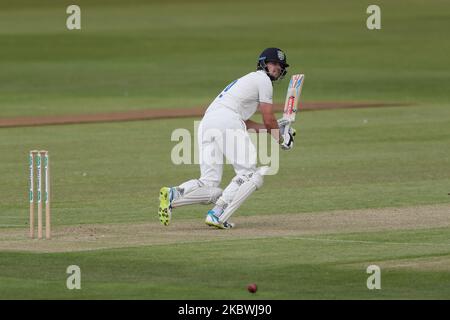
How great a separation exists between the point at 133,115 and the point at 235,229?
1744 cm

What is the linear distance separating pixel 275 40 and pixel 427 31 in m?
7.15

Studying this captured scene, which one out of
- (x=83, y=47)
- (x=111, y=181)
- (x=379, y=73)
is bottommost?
(x=111, y=181)

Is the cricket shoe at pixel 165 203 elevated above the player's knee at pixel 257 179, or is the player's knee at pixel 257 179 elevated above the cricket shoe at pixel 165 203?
the player's knee at pixel 257 179

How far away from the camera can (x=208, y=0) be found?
68.0 m

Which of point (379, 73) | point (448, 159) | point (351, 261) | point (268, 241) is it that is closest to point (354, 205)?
point (268, 241)

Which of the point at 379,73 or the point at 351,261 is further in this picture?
the point at 379,73

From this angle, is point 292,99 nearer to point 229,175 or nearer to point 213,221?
point 213,221

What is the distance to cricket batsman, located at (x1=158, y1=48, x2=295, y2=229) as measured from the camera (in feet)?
48.3

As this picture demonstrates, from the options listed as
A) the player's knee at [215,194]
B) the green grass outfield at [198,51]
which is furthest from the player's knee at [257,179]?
the green grass outfield at [198,51]

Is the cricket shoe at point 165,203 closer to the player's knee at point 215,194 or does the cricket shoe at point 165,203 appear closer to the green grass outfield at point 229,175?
the green grass outfield at point 229,175

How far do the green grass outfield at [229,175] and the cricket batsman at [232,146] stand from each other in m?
0.35

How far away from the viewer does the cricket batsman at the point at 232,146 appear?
48.3 feet

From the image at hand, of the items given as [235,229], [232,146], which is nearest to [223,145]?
[232,146]
